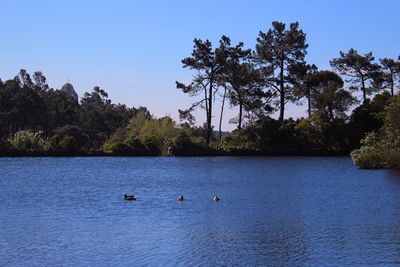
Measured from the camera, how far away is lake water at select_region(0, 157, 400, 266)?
16.9m

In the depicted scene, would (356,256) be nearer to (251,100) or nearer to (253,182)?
(253,182)

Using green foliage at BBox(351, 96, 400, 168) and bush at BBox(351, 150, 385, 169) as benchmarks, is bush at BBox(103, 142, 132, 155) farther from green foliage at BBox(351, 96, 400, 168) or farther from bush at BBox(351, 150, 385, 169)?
bush at BBox(351, 150, 385, 169)

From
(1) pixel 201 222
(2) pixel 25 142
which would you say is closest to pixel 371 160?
(1) pixel 201 222

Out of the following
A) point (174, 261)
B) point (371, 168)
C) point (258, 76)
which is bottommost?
point (174, 261)

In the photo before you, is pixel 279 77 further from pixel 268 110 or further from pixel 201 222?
pixel 201 222

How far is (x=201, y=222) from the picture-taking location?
22891 mm

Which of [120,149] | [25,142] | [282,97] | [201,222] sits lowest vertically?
[201,222]

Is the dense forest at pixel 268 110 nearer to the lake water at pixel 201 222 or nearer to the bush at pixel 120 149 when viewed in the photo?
the bush at pixel 120 149

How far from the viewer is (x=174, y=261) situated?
53.3 feet

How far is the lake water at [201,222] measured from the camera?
55.3 feet

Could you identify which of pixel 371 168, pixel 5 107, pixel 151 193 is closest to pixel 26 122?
pixel 5 107

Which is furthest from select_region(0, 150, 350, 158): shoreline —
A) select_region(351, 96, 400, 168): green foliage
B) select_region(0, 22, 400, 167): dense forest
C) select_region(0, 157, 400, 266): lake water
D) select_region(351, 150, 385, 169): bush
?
select_region(0, 157, 400, 266): lake water

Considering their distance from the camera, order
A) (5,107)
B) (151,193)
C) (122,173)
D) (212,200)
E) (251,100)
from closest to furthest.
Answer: (212,200)
(151,193)
(122,173)
(251,100)
(5,107)

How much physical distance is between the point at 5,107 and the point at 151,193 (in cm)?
6639
